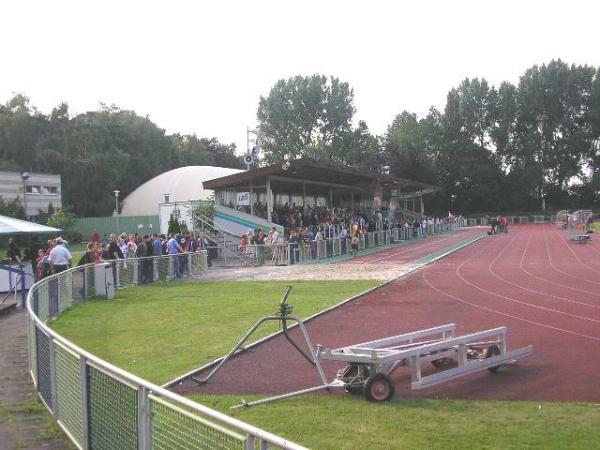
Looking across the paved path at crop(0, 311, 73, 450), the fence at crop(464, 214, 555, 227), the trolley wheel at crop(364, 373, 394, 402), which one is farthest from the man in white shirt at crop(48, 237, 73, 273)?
the fence at crop(464, 214, 555, 227)

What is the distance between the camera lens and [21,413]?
25.0 ft

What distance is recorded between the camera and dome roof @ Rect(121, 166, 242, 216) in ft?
244

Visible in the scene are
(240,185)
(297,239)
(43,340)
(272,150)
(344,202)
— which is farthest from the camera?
(272,150)

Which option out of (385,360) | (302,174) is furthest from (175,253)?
(385,360)

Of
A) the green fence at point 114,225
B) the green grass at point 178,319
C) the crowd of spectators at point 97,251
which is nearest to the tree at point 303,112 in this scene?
the green fence at point 114,225

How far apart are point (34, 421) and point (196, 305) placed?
31.6ft

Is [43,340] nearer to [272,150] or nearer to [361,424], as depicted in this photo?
[361,424]

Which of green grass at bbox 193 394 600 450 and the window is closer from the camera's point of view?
green grass at bbox 193 394 600 450

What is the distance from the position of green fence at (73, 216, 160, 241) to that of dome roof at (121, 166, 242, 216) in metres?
4.27

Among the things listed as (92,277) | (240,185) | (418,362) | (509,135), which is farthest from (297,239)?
(509,135)

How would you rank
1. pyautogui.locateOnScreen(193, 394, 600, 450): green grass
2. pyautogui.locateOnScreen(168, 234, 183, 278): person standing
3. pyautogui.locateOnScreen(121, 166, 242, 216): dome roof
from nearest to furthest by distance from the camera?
pyautogui.locateOnScreen(193, 394, 600, 450): green grass, pyautogui.locateOnScreen(168, 234, 183, 278): person standing, pyautogui.locateOnScreen(121, 166, 242, 216): dome roof

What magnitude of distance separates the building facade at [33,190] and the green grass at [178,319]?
51.6 meters

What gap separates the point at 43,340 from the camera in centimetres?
778

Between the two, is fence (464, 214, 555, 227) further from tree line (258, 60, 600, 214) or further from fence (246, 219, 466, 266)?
fence (246, 219, 466, 266)
